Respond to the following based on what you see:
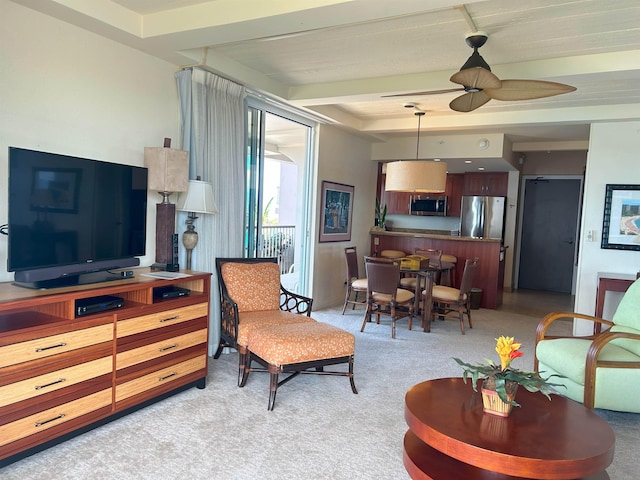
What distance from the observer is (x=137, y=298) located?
2.86 m

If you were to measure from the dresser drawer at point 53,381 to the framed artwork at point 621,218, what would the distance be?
525 cm

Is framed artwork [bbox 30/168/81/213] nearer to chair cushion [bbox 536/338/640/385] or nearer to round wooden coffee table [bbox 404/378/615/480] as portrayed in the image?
round wooden coffee table [bbox 404/378/615/480]

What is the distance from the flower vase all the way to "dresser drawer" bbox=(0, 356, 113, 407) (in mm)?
2058

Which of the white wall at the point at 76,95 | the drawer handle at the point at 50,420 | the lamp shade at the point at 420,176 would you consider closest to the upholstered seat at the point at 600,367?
the lamp shade at the point at 420,176

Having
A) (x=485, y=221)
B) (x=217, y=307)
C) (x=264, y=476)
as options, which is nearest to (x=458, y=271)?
(x=485, y=221)

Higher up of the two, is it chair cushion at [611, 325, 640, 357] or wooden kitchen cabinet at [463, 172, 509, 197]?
wooden kitchen cabinet at [463, 172, 509, 197]

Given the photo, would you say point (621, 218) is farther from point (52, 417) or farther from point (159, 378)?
point (52, 417)

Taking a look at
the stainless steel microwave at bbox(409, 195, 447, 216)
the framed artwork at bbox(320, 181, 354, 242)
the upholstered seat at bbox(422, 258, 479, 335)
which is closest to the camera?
the upholstered seat at bbox(422, 258, 479, 335)

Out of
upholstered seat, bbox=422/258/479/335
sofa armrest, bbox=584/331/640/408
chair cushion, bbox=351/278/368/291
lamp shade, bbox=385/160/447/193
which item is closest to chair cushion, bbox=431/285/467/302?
upholstered seat, bbox=422/258/479/335

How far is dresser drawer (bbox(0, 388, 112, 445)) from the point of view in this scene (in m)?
2.08

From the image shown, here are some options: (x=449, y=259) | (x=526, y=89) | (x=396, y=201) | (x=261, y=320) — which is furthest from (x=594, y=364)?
(x=396, y=201)

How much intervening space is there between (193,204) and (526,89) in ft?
8.22

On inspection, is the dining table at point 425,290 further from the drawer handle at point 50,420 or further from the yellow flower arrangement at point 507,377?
the drawer handle at point 50,420

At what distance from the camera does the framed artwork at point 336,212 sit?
5.98 m
